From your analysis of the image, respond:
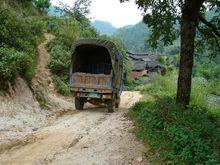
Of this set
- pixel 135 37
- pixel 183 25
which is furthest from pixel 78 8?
pixel 135 37

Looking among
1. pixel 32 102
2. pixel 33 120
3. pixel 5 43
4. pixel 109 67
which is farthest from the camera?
pixel 109 67

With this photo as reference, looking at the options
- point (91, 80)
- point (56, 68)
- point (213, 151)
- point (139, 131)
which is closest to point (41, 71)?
point (56, 68)

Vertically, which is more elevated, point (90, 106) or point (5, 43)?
point (5, 43)

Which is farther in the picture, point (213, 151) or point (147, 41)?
point (147, 41)

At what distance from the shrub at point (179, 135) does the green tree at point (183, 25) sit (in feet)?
4.52

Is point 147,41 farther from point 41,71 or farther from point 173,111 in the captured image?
point 41,71

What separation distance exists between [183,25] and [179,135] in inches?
218

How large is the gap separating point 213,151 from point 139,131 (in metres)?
4.60

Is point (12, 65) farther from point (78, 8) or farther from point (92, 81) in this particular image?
point (78, 8)

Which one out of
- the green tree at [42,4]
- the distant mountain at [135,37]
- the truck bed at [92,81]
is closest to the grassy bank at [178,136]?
the truck bed at [92,81]

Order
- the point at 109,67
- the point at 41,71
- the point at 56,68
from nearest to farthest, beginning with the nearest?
1. the point at 109,67
2. the point at 41,71
3. the point at 56,68

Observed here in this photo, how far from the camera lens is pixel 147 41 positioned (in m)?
17.4

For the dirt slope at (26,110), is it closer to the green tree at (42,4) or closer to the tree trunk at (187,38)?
the tree trunk at (187,38)

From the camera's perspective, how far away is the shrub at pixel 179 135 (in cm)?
942
